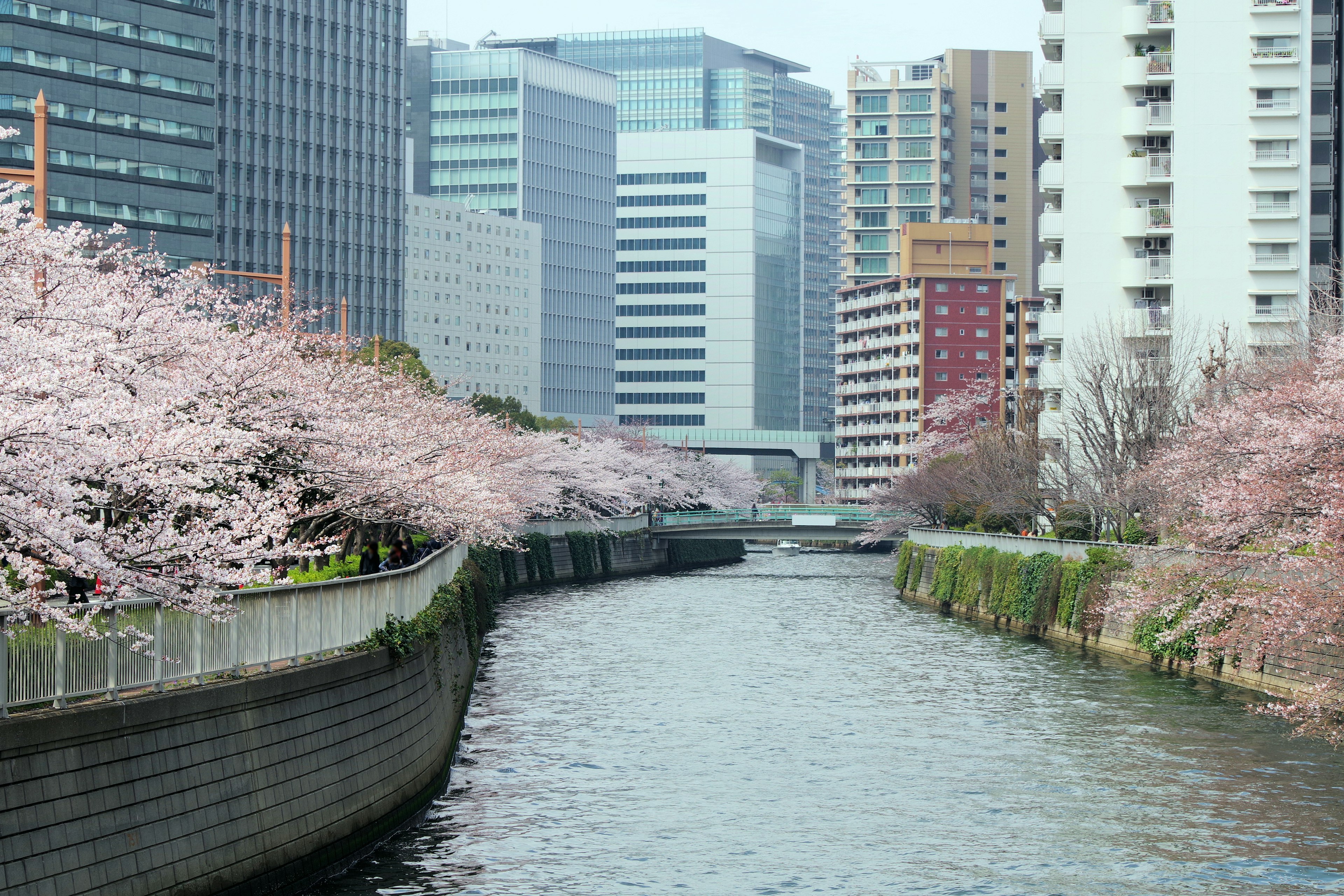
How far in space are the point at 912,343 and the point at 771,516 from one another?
39772 millimetres

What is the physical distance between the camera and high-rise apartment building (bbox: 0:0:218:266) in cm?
10606

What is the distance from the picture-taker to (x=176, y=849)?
16.1m

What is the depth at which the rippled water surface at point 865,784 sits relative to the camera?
69.8 feet

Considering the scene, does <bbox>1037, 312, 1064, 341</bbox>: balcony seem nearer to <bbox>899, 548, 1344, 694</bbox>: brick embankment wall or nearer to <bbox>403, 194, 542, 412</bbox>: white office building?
<bbox>899, 548, 1344, 694</bbox>: brick embankment wall

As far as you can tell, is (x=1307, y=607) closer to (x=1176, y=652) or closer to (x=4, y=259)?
(x=1176, y=652)

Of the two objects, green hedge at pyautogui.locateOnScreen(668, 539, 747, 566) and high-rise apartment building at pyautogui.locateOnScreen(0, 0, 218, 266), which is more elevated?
high-rise apartment building at pyautogui.locateOnScreen(0, 0, 218, 266)

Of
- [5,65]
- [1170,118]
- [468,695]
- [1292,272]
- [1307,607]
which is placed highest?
[5,65]

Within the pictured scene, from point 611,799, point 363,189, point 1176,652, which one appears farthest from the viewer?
→ point 363,189

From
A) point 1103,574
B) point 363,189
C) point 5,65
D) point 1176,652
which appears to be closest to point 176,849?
point 1176,652

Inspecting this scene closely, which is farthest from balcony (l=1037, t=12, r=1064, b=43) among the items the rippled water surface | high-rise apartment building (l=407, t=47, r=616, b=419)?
high-rise apartment building (l=407, t=47, r=616, b=419)

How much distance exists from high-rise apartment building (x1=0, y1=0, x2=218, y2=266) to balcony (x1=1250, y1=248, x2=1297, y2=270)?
71291 millimetres

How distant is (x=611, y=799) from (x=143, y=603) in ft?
37.8

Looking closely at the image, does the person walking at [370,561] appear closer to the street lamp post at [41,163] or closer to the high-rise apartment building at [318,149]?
the street lamp post at [41,163]

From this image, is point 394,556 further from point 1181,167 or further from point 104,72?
point 104,72
